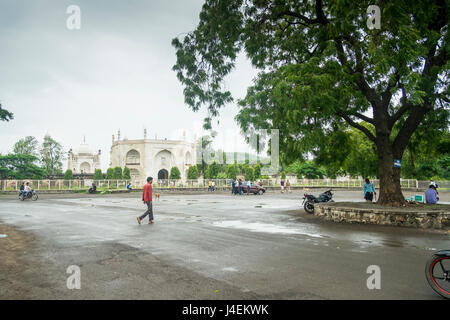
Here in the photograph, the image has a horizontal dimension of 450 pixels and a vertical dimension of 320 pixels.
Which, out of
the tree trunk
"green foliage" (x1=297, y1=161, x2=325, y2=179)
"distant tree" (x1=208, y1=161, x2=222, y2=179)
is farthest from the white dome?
the tree trunk

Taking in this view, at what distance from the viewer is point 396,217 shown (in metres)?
9.94

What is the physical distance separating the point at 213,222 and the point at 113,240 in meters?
4.06

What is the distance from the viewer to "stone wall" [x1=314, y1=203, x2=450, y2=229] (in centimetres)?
957

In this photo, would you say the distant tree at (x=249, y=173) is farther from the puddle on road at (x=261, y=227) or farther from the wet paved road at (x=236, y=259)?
the wet paved road at (x=236, y=259)

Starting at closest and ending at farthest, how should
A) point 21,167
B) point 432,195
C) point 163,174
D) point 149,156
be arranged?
point 432,195, point 21,167, point 149,156, point 163,174

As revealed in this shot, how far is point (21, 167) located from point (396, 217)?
48.5 meters

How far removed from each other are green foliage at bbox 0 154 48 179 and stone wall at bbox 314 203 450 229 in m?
44.7

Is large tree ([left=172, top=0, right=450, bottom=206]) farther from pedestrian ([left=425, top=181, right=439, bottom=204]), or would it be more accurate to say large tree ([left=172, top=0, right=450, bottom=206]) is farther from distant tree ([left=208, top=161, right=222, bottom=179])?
distant tree ([left=208, top=161, right=222, bottom=179])

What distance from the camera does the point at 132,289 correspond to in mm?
4094

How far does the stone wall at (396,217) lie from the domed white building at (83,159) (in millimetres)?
70629

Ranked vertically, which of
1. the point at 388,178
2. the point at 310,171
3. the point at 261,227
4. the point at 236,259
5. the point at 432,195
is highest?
the point at 310,171

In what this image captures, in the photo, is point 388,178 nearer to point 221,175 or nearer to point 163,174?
point 221,175

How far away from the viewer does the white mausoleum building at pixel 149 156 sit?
63.2 meters

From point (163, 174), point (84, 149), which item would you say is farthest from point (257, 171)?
point (84, 149)
